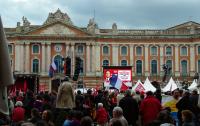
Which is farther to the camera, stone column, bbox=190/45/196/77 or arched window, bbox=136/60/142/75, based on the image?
arched window, bbox=136/60/142/75

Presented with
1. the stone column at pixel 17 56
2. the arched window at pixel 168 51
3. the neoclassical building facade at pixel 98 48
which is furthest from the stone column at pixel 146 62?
the stone column at pixel 17 56

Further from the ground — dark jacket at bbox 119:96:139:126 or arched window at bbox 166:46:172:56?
arched window at bbox 166:46:172:56

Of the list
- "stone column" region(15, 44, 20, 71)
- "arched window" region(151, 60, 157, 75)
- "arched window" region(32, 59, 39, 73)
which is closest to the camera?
"stone column" region(15, 44, 20, 71)

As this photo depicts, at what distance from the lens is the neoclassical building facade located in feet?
215

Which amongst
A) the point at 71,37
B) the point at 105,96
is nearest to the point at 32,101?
the point at 105,96

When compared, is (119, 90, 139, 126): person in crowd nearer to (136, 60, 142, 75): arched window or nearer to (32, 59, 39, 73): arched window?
(32, 59, 39, 73): arched window

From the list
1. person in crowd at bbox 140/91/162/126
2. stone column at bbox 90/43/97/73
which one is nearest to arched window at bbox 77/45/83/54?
stone column at bbox 90/43/97/73

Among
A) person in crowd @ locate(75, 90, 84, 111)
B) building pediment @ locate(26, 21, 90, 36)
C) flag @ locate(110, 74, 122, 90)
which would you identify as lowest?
person in crowd @ locate(75, 90, 84, 111)

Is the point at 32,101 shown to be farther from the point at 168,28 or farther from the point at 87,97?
the point at 168,28

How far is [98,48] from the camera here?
66.4m

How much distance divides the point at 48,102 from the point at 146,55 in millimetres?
54160

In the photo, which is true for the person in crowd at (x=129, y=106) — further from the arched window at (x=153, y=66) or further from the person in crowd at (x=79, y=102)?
the arched window at (x=153, y=66)

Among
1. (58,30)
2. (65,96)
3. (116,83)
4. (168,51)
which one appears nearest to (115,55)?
(168,51)

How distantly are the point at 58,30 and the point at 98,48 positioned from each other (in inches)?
227
